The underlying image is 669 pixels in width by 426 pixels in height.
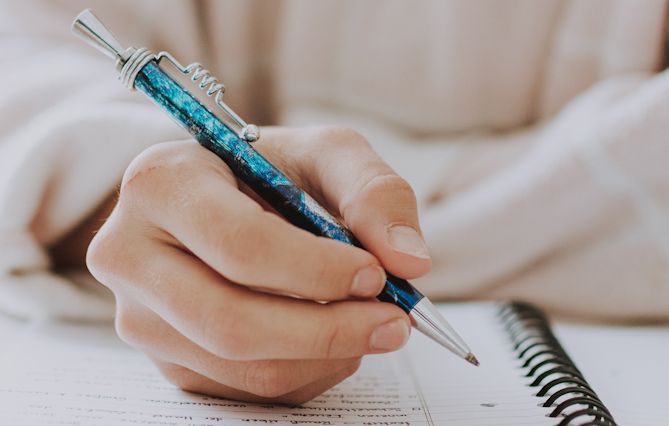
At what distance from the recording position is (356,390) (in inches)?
16.2

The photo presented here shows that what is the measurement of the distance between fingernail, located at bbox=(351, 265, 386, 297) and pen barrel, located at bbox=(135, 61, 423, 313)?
0.06 feet

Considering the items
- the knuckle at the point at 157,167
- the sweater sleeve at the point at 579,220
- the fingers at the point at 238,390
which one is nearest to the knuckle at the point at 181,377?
the fingers at the point at 238,390

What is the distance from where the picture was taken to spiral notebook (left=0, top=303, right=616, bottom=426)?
1.18 feet

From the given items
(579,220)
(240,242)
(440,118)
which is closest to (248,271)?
(240,242)

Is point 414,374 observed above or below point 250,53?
below

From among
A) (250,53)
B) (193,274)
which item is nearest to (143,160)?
(193,274)

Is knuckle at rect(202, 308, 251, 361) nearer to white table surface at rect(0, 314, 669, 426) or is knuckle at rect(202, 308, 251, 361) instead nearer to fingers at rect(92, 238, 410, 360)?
fingers at rect(92, 238, 410, 360)

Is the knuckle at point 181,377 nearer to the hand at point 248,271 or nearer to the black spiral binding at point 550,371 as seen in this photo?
the hand at point 248,271

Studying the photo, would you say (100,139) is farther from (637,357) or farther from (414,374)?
(637,357)

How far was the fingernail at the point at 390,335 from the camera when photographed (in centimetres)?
32

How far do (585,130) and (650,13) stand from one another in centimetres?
15

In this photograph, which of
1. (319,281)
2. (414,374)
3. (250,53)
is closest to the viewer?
(319,281)

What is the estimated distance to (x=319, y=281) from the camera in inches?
12.3

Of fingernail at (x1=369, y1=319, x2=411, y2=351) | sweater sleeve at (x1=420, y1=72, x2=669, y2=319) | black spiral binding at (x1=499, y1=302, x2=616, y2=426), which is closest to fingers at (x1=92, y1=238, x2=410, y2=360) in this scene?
fingernail at (x1=369, y1=319, x2=411, y2=351)
